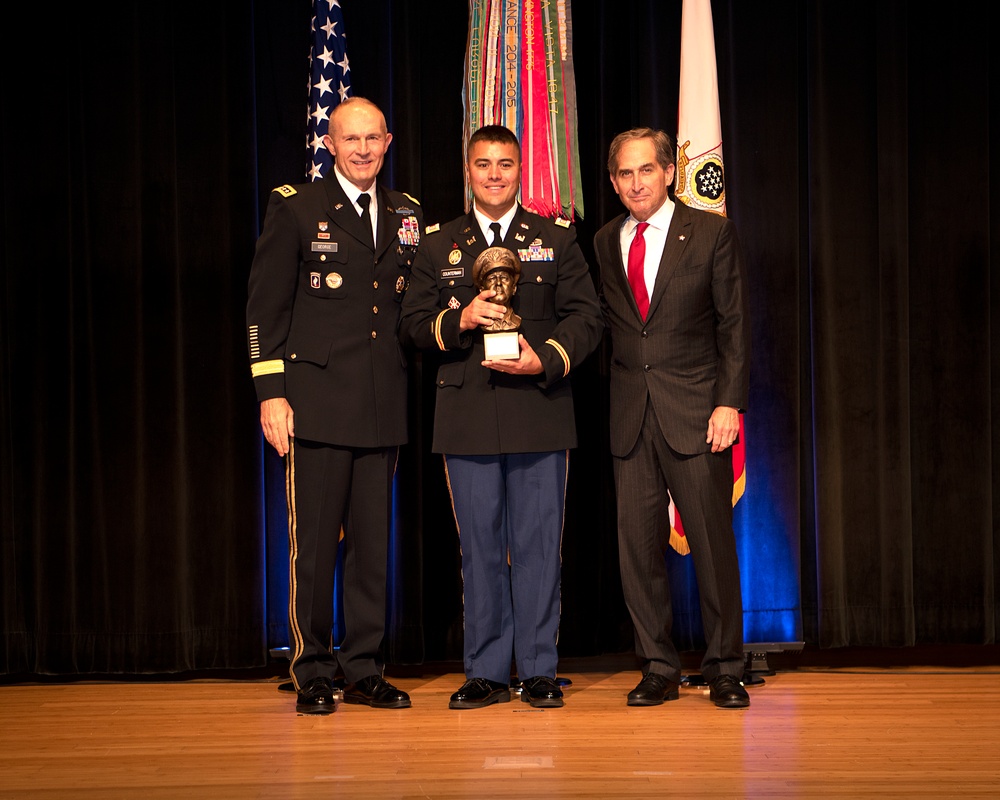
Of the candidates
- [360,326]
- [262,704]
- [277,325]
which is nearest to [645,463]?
[360,326]

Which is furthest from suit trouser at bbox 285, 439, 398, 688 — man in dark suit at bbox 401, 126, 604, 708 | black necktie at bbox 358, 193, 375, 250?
black necktie at bbox 358, 193, 375, 250

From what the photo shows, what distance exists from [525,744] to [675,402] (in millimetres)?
1148

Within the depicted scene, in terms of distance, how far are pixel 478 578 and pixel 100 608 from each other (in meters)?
1.66

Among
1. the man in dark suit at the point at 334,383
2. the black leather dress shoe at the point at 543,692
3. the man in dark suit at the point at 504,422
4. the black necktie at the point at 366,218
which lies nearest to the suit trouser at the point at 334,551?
the man in dark suit at the point at 334,383

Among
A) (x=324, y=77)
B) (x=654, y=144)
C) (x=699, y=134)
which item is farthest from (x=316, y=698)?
(x=699, y=134)

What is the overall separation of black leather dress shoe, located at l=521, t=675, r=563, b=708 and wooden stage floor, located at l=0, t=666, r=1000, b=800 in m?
0.03

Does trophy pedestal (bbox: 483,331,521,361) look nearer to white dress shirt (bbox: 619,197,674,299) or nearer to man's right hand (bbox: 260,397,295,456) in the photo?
white dress shirt (bbox: 619,197,674,299)

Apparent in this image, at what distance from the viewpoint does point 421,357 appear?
393cm

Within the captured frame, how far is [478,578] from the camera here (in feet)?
10.5

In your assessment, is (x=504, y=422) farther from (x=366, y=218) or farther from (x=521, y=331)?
(x=366, y=218)

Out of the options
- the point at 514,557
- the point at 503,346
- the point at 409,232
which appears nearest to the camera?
the point at 503,346

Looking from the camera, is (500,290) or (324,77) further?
(324,77)

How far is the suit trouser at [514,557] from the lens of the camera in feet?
10.5

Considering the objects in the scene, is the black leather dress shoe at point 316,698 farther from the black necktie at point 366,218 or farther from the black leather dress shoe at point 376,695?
the black necktie at point 366,218
